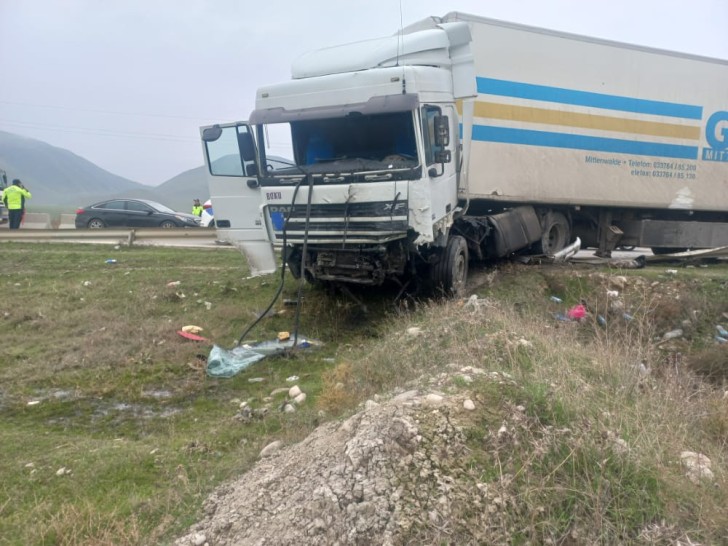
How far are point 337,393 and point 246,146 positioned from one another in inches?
143

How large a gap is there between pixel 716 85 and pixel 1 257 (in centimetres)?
1409

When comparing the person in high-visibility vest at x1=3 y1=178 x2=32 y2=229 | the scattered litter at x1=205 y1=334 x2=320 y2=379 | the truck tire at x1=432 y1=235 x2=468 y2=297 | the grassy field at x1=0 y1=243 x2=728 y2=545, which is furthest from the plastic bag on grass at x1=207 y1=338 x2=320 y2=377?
the person in high-visibility vest at x1=3 y1=178 x2=32 y2=229

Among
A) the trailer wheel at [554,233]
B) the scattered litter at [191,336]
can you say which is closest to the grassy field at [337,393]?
the scattered litter at [191,336]

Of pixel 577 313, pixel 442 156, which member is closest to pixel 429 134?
pixel 442 156

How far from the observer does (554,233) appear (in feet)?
34.5

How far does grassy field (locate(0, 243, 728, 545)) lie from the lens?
2877mm

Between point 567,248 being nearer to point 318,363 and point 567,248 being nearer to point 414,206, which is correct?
point 414,206

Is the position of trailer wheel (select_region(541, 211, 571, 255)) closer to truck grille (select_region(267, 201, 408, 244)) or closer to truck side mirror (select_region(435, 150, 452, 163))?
truck side mirror (select_region(435, 150, 452, 163))

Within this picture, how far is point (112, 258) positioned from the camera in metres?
12.0

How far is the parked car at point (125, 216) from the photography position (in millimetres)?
19156

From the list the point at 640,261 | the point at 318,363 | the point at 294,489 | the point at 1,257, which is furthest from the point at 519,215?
the point at 1,257

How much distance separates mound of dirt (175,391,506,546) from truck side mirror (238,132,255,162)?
14.7 feet

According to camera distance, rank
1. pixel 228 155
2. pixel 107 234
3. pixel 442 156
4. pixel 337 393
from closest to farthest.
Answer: pixel 337 393 < pixel 442 156 < pixel 228 155 < pixel 107 234

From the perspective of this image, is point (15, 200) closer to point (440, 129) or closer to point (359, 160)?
point (359, 160)
